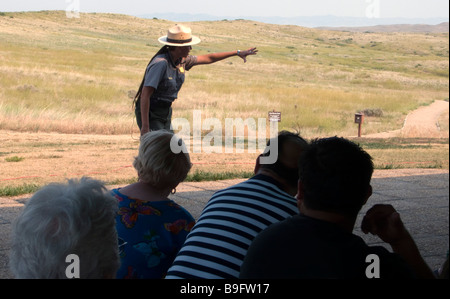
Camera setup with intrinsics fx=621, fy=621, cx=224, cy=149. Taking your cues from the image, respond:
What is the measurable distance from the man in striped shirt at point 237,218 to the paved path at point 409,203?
1592mm

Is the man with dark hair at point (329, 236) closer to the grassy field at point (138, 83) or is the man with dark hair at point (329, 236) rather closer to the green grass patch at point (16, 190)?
the green grass patch at point (16, 190)

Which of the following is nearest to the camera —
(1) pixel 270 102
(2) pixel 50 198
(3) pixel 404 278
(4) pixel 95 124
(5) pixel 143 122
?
(2) pixel 50 198

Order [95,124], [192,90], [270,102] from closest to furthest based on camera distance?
[95,124] < [270,102] < [192,90]

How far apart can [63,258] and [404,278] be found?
0.79 metres

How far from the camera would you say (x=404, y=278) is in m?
1.48

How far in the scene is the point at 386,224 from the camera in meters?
1.73

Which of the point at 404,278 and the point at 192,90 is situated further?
Answer: the point at 192,90

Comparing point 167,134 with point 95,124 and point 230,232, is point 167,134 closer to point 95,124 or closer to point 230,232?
point 230,232

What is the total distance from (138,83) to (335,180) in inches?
652

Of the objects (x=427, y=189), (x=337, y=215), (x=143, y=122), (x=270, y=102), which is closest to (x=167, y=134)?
(x=337, y=215)

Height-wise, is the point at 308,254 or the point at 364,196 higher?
the point at 364,196
